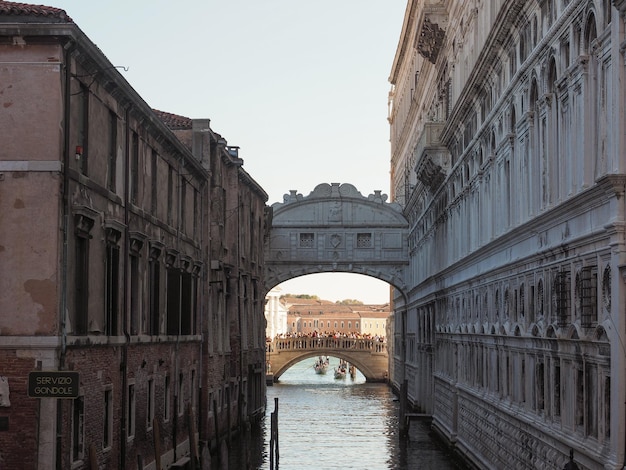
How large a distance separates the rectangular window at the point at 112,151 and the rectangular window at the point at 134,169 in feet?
5.01

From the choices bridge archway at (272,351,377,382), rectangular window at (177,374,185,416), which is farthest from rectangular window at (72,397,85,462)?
bridge archway at (272,351,377,382)

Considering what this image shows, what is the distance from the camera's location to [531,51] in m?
19.9

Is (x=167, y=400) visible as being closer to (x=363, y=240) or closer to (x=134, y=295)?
(x=134, y=295)

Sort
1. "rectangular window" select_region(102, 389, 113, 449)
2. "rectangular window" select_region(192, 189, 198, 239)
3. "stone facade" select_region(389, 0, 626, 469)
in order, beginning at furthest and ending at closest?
"rectangular window" select_region(192, 189, 198, 239)
"rectangular window" select_region(102, 389, 113, 449)
"stone facade" select_region(389, 0, 626, 469)

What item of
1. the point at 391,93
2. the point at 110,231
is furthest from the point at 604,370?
the point at 391,93

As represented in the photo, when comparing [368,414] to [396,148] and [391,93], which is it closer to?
[396,148]

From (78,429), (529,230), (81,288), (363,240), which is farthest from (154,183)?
(363,240)

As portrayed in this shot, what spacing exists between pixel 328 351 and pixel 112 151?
59409 millimetres

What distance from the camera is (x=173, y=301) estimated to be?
87.1ft

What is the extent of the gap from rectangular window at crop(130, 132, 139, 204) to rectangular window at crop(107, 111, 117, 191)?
5.01 feet

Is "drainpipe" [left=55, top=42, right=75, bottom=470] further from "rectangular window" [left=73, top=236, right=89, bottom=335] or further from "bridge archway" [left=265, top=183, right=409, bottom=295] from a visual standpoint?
"bridge archway" [left=265, top=183, right=409, bottom=295]

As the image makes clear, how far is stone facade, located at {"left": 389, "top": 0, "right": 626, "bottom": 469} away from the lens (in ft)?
47.5

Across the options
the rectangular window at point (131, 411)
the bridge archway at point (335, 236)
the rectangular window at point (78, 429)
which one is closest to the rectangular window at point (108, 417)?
the rectangular window at point (131, 411)

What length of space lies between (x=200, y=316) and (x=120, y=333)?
10203 millimetres
